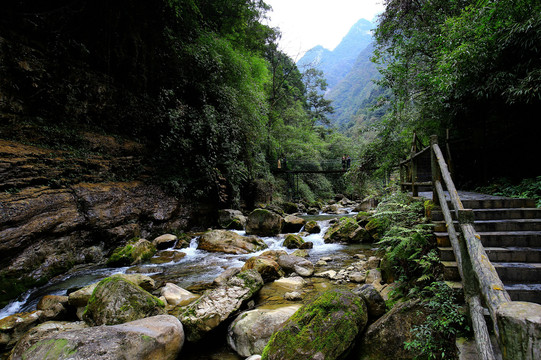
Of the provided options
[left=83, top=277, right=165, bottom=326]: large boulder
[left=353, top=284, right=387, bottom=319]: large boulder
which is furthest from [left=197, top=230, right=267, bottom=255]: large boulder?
[left=353, top=284, right=387, bottom=319]: large boulder

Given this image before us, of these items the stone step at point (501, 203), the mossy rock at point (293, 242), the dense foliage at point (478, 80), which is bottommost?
the mossy rock at point (293, 242)

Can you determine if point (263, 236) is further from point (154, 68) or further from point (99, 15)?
point (99, 15)

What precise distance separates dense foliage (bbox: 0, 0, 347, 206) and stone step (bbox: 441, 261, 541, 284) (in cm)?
890

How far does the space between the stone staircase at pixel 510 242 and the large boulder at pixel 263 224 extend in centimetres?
697

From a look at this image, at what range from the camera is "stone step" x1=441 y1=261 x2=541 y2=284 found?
2.40 metres

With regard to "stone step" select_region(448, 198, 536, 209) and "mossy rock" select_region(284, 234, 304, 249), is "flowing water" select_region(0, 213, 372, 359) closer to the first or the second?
"mossy rock" select_region(284, 234, 304, 249)

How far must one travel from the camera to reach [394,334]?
2.26 meters

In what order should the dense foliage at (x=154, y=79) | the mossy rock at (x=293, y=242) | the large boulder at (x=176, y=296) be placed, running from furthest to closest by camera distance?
the mossy rock at (x=293, y=242) → the dense foliage at (x=154, y=79) → the large boulder at (x=176, y=296)

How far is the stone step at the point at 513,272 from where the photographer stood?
2.40 metres

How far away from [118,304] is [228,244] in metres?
4.56

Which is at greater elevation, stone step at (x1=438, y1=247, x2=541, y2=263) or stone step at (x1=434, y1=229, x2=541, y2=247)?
stone step at (x1=434, y1=229, x2=541, y2=247)

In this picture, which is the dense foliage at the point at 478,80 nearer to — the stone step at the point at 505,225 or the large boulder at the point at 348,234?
the stone step at the point at 505,225

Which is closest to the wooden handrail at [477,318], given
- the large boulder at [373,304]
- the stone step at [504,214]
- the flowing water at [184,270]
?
the large boulder at [373,304]

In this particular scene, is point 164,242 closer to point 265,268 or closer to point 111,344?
point 265,268
